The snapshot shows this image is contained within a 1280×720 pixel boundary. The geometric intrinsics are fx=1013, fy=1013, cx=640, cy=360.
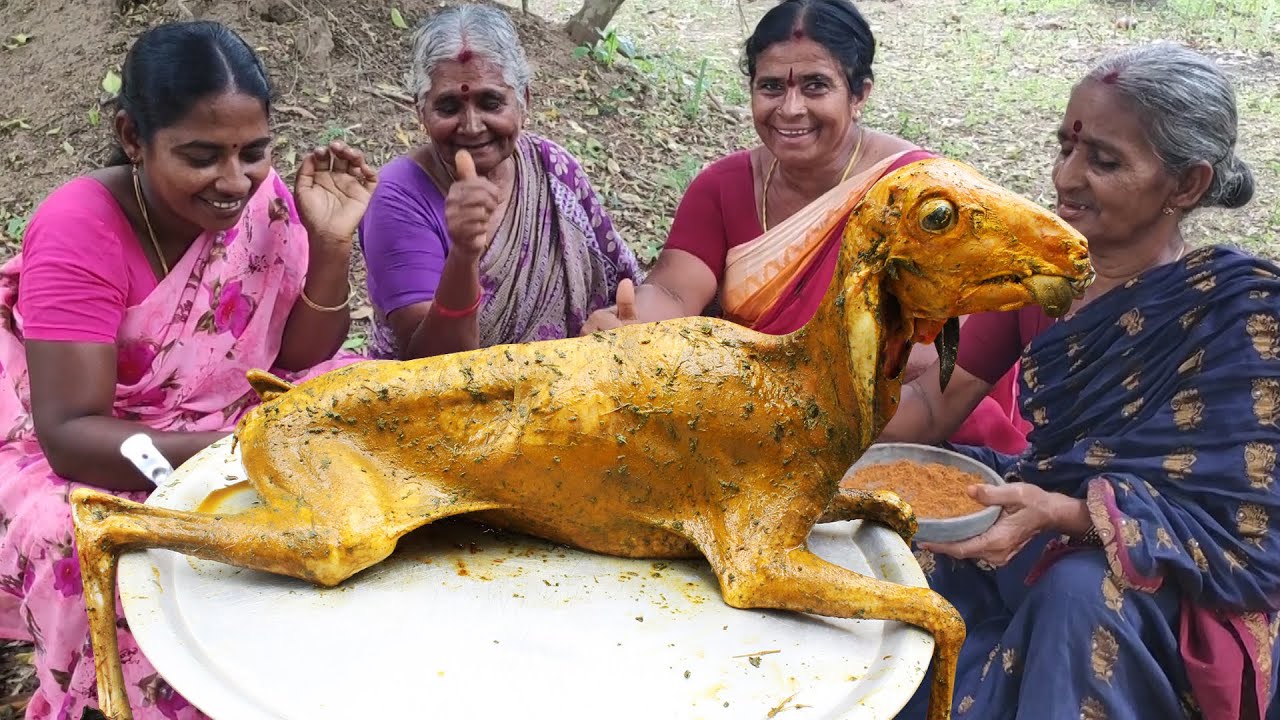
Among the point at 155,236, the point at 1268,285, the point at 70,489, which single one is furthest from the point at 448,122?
the point at 1268,285

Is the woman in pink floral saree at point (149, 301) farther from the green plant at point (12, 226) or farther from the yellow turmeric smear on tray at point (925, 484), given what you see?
the green plant at point (12, 226)

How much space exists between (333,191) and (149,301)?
0.55 metres

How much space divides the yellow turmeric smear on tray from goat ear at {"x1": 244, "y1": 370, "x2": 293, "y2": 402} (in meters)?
1.36

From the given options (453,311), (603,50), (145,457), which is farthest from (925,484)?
(603,50)

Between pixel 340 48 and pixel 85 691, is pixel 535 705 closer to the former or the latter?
pixel 85 691

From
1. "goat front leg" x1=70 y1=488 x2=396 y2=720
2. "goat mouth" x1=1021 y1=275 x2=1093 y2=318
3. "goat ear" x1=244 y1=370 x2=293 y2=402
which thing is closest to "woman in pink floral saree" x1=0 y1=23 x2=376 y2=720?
"goat ear" x1=244 y1=370 x2=293 y2=402

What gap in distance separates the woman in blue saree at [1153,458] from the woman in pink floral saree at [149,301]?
1.84 m

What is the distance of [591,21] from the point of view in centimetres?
714

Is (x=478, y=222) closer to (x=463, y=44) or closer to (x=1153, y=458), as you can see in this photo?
(x=463, y=44)

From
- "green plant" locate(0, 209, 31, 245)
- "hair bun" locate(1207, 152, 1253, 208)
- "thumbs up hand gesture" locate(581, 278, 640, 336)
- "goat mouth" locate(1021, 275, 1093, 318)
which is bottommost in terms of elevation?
"green plant" locate(0, 209, 31, 245)

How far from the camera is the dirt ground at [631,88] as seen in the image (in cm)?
556

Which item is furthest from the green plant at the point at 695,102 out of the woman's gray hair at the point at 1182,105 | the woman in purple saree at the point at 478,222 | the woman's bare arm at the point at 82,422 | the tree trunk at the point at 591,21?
the woman's bare arm at the point at 82,422

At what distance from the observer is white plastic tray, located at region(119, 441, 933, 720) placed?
1.49m

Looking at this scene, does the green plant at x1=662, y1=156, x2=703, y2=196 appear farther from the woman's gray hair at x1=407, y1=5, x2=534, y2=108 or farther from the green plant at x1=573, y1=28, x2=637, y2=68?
Answer: the woman's gray hair at x1=407, y1=5, x2=534, y2=108
